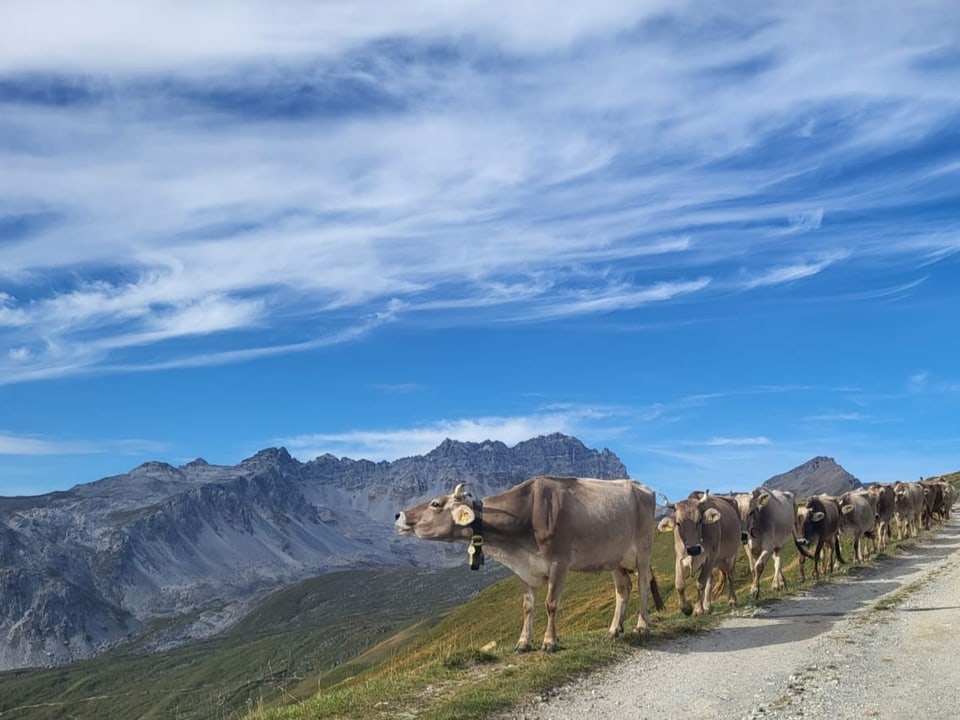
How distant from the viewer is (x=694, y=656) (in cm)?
1856

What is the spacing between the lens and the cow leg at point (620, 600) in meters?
20.7

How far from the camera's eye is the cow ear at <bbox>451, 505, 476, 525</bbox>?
65.3 feet

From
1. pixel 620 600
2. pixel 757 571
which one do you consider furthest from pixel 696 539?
pixel 757 571

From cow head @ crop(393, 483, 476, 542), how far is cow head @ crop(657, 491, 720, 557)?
7.09 m

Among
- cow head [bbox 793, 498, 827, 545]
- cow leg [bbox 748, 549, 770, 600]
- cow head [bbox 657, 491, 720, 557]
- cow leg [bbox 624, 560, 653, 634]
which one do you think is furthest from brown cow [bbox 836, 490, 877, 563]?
cow leg [bbox 624, 560, 653, 634]

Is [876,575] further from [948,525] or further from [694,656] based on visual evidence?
[948,525]

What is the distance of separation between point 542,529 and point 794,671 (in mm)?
5969

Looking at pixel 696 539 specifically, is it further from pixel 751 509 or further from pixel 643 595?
pixel 751 509

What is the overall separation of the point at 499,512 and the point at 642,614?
4.52m

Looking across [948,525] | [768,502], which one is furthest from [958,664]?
[948,525]

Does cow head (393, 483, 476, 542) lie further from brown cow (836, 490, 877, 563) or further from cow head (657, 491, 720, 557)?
brown cow (836, 490, 877, 563)

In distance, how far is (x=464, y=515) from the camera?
65.4 ft

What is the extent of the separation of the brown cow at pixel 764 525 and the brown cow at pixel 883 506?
Result: 13092 millimetres

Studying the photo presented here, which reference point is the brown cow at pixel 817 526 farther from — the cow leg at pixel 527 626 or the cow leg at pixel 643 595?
the cow leg at pixel 527 626
